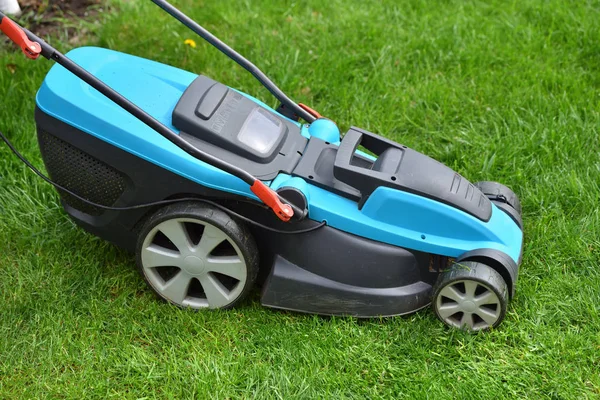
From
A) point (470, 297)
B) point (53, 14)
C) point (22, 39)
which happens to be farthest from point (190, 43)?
point (470, 297)

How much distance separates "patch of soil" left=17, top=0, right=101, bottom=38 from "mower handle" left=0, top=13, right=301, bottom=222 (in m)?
1.78

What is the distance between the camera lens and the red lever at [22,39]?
6.48 feet

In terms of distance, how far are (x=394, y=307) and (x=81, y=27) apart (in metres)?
2.29

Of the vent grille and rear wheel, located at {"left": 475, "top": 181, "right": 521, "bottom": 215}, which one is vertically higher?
rear wheel, located at {"left": 475, "top": 181, "right": 521, "bottom": 215}

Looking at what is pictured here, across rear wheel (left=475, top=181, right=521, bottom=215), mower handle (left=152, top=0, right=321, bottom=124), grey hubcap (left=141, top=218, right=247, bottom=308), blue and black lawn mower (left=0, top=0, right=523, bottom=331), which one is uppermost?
rear wheel (left=475, top=181, right=521, bottom=215)

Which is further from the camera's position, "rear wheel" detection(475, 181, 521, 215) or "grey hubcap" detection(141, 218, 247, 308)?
"rear wheel" detection(475, 181, 521, 215)

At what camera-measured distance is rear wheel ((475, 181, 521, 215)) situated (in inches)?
102

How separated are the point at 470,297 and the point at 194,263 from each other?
2.83 ft

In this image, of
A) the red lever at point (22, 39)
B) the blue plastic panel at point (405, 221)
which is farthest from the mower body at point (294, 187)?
the red lever at point (22, 39)

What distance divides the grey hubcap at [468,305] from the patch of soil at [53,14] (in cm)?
240

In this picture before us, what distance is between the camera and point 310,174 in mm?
2369

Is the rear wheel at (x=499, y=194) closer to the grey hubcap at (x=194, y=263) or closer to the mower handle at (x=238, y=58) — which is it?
the mower handle at (x=238, y=58)

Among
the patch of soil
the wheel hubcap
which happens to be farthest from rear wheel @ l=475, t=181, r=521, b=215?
the patch of soil

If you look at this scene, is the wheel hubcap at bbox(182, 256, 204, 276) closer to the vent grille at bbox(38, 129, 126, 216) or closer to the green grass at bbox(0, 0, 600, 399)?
the green grass at bbox(0, 0, 600, 399)
